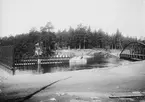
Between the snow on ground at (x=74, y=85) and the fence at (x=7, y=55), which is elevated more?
the fence at (x=7, y=55)

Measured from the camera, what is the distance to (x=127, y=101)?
4664 millimetres

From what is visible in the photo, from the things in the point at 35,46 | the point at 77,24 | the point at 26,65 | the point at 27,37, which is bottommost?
the point at 26,65

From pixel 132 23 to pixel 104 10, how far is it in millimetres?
2478

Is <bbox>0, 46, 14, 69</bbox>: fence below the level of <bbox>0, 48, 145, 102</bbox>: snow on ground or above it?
above

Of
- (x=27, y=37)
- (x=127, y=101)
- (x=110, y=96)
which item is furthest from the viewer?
(x=27, y=37)

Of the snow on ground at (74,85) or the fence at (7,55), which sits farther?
the fence at (7,55)

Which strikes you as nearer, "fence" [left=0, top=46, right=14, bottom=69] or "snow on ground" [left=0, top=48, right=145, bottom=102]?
"snow on ground" [left=0, top=48, right=145, bottom=102]

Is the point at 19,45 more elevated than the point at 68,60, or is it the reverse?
the point at 19,45

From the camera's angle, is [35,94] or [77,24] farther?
[77,24]

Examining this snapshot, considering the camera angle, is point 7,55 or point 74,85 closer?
point 74,85

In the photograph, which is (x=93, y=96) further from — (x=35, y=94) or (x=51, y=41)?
(x=51, y=41)

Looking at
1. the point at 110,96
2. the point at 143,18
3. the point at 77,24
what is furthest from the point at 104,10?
the point at 77,24

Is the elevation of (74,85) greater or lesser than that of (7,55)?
lesser

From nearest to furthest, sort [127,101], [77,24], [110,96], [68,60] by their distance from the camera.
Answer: [127,101]
[110,96]
[68,60]
[77,24]
